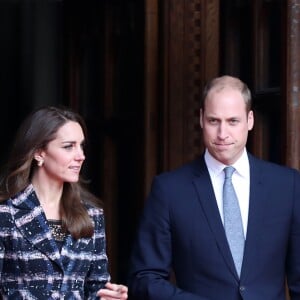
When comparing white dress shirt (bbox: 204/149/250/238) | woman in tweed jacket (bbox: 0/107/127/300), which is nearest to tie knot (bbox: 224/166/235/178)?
white dress shirt (bbox: 204/149/250/238)

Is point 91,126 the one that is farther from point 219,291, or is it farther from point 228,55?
point 219,291

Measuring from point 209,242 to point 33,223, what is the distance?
63cm

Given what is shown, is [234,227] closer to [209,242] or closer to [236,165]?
[209,242]

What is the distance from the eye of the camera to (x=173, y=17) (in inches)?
235

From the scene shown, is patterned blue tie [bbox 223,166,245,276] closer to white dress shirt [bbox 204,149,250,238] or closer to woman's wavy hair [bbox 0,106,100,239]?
white dress shirt [bbox 204,149,250,238]

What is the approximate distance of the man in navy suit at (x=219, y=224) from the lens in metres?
4.20

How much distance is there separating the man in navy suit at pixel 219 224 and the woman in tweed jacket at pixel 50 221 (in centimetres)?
19

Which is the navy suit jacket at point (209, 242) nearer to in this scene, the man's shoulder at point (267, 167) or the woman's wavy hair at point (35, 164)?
the man's shoulder at point (267, 167)

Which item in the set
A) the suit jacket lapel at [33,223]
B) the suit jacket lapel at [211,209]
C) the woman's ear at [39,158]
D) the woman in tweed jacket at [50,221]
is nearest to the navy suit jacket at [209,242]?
the suit jacket lapel at [211,209]

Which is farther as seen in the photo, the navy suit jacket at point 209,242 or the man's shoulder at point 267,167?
the man's shoulder at point 267,167

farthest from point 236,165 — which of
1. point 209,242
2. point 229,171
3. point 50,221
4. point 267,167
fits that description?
point 50,221

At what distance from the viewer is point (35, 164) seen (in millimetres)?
4504

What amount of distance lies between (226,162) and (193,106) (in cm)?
170

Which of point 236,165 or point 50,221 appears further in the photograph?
point 50,221
